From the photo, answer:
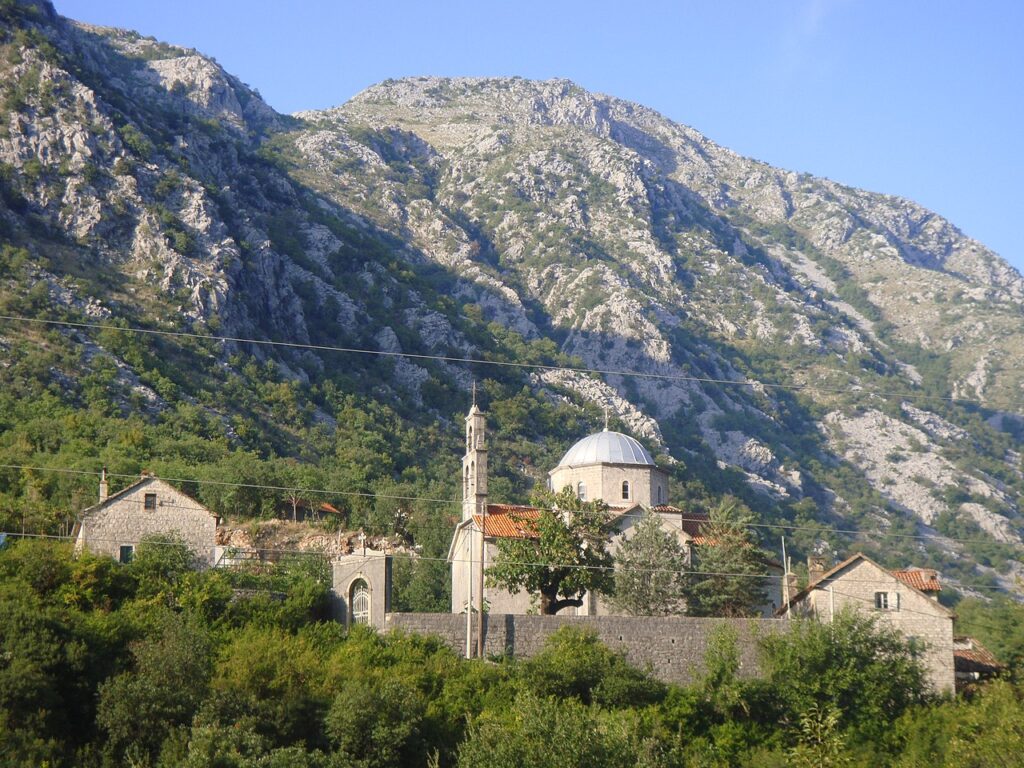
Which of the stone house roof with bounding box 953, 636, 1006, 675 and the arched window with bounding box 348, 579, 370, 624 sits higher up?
the arched window with bounding box 348, 579, 370, 624

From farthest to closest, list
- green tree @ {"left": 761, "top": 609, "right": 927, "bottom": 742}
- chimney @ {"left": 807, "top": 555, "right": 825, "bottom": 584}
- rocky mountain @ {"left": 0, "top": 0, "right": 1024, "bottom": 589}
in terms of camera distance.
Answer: rocky mountain @ {"left": 0, "top": 0, "right": 1024, "bottom": 589} → chimney @ {"left": 807, "top": 555, "right": 825, "bottom": 584} → green tree @ {"left": 761, "top": 609, "right": 927, "bottom": 742}

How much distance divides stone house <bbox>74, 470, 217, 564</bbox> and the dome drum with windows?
18.7 m

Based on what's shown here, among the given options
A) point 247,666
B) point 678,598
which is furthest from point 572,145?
point 247,666

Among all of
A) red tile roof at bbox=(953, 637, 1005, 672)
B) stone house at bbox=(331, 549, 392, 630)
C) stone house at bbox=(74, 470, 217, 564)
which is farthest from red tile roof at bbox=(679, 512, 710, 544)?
stone house at bbox=(74, 470, 217, 564)

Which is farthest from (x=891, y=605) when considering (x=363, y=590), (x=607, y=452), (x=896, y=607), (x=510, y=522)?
(x=363, y=590)

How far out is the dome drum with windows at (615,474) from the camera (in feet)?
207

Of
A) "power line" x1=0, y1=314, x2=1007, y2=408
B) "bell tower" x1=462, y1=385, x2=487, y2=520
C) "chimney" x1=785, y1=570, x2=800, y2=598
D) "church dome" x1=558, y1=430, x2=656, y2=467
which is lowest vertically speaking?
"chimney" x1=785, y1=570, x2=800, y2=598

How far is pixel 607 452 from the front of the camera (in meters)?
63.8

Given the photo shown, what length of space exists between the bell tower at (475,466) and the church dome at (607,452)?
7427 mm

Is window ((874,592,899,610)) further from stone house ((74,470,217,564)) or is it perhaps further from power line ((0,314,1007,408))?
power line ((0,314,1007,408))

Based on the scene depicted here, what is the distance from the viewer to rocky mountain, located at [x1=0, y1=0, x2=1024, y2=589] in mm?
95875

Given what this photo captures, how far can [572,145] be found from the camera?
19512cm

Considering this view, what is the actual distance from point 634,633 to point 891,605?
1077cm

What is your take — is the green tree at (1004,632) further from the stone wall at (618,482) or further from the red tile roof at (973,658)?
the stone wall at (618,482)
